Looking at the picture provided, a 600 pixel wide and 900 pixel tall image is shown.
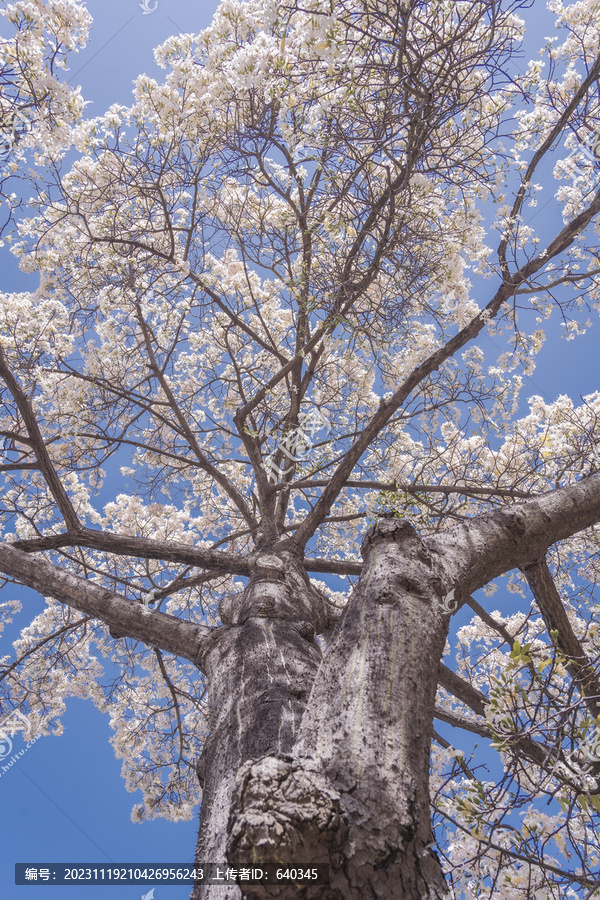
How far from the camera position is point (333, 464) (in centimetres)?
463

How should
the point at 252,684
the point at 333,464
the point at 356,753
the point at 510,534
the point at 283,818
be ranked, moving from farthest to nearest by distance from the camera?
1. the point at 333,464
2. the point at 510,534
3. the point at 252,684
4. the point at 356,753
5. the point at 283,818

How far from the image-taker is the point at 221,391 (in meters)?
6.16

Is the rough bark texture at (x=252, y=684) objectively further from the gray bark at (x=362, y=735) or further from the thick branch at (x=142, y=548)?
the thick branch at (x=142, y=548)

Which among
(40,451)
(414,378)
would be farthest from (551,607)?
(40,451)

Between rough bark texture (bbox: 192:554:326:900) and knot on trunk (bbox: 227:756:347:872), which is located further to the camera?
rough bark texture (bbox: 192:554:326:900)

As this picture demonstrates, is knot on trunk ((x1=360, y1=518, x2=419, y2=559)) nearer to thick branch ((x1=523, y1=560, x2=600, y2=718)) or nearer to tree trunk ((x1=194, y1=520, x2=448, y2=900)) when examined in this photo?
tree trunk ((x1=194, y1=520, x2=448, y2=900))

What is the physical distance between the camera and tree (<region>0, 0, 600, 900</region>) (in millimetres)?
1360

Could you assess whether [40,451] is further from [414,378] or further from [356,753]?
[356,753]

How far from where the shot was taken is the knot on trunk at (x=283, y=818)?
0.96 metres

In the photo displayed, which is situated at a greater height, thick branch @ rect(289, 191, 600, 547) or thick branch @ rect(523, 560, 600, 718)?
thick branch @ rect(289, 191, 600, 547)

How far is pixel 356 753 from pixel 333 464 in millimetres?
3525

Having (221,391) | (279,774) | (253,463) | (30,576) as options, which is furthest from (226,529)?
(279,774)
